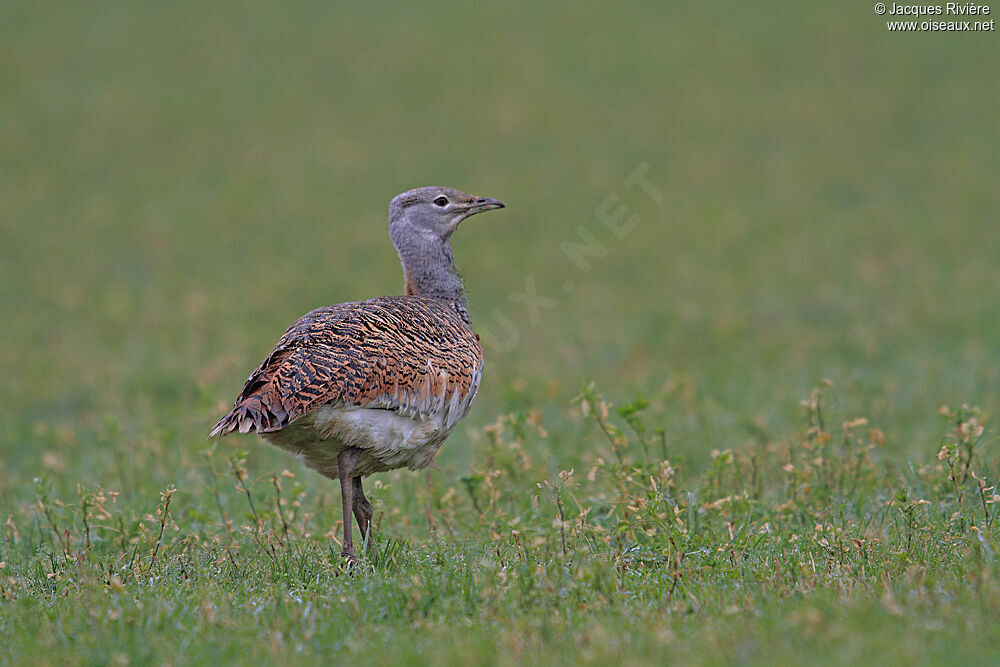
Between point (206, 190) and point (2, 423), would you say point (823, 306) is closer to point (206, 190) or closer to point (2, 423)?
point (2, 423)

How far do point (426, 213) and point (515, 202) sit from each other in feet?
37.9

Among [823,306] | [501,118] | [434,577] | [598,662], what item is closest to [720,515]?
[434,577]

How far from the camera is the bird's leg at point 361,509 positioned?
5.44 meters

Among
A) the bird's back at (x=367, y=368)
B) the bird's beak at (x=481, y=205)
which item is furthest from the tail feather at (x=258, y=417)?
the bird's beak at (x=481, y=205)

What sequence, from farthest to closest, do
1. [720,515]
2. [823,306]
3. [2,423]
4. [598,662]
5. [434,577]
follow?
[823,306], [2,423], [720,515], [434,577], [598,662]

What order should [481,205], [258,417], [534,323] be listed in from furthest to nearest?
[534,323] < [481,205] < [258,417]

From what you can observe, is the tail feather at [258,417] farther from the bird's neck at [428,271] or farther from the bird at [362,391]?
the bird's neck at [428,271]

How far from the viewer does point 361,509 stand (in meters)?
5.45

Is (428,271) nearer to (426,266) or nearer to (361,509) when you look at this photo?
(426,266)

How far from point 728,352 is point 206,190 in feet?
36.0

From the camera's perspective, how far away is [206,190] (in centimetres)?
1888

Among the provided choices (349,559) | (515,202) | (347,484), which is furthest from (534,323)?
(349,559)

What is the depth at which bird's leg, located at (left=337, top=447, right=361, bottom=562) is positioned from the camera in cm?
497

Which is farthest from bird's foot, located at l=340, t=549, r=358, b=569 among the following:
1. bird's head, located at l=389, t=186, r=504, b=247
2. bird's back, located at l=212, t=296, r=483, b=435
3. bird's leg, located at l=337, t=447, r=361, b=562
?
bird's head, located at l=389, t=186, r=504, b=247
